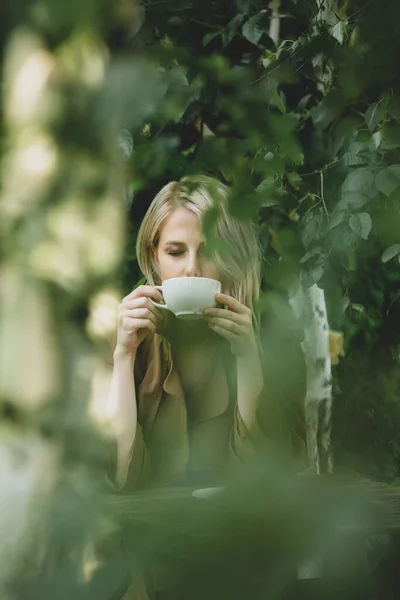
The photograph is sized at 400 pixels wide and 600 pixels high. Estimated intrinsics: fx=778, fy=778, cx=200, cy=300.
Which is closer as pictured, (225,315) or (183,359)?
(225,315)

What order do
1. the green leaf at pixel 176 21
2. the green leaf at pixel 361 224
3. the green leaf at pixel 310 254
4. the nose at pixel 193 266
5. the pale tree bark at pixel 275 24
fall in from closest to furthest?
the green leaf at pixel 176 21 → the green leaf at pixel 361 224 → the green leaf at pixel 310 254 → the nose at pixel 193 266 → the pale tree bark at pixel 275 24

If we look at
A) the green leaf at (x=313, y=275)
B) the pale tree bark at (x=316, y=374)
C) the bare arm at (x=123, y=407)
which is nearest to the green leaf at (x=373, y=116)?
the green leaf at (x=313, y=275)

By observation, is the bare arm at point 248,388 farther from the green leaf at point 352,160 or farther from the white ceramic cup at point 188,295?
the green leaf at point 352,160

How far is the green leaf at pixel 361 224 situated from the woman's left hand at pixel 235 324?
14.6 inches

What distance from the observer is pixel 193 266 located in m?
1.66

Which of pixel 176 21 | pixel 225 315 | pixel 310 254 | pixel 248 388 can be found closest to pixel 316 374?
pixel 248 388

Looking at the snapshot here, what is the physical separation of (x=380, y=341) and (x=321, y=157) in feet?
3.14

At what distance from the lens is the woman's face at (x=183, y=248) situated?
1683mm

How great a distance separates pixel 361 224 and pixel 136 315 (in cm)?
53

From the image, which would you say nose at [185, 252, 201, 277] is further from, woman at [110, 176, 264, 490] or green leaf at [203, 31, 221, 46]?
green leaf at [203, 31, 221, 46]

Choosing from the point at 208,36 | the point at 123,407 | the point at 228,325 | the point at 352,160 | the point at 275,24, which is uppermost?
the point at 275,24

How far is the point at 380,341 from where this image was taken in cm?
236

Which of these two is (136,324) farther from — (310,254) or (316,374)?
(316,374)

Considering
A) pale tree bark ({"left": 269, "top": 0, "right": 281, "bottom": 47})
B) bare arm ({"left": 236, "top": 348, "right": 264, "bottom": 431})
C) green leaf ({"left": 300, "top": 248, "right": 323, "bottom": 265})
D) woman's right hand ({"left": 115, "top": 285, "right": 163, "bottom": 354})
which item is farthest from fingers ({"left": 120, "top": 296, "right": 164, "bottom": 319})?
pale tree bark ({"left": 269, "top": 0, "right": 281, "bottom": 47})
